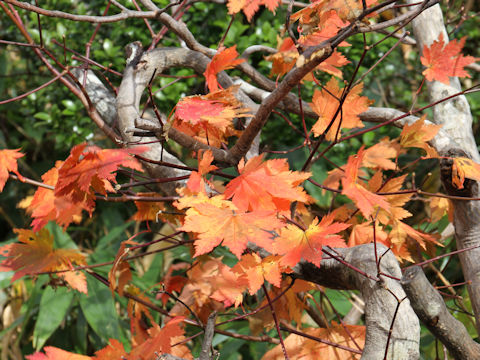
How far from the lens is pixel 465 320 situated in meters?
1.15

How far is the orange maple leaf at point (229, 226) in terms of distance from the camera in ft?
2.14

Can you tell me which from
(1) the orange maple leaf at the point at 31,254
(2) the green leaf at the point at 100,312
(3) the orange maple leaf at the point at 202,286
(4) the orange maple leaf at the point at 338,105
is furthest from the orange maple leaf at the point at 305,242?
(2) the green leaf at the point at 100,312

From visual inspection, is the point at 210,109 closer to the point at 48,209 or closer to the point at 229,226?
the point at 229,226

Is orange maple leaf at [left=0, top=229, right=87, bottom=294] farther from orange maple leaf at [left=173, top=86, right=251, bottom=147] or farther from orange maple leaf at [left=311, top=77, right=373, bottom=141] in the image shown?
orange maple leaf at [left=311, top=77, right=373, bottom=141]

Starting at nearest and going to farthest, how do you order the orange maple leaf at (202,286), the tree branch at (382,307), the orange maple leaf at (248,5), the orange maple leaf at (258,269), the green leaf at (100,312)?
the tree branch at (382,307) → the orange maple leaf at (258,269) → the orange maple leaf at (248,5) → the orange maple leaf at (202,286) → the green leaf at (100,312)

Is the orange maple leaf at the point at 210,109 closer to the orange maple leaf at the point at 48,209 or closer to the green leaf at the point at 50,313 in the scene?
the orange maple leaf at the point at 48,209

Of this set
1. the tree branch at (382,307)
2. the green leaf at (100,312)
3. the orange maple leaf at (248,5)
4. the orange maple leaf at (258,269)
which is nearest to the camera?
the tree branch at (382,307)

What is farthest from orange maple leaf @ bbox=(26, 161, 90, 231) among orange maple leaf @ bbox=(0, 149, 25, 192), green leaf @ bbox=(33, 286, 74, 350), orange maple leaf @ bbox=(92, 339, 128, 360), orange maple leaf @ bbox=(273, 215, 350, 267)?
green leaf @ bbox=(33, 286, 74, 350)

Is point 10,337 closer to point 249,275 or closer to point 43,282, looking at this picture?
point 43,282

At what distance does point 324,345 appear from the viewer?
0.88m

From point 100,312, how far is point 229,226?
3.22ft

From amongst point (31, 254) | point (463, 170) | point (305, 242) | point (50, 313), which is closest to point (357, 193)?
point (305, 242)

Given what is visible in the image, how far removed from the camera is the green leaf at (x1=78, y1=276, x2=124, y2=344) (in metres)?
1.46

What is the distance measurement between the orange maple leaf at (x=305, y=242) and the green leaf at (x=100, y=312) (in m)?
0.94
